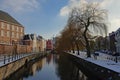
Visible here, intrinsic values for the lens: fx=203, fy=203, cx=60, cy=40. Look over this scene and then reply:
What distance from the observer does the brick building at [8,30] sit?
200 ft

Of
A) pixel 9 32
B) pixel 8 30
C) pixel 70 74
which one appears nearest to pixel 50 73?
pixel 70 74

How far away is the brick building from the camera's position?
200ft

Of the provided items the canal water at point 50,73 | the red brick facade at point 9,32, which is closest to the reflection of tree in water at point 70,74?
the canal water at point 50,73

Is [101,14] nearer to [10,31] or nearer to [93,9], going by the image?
[93,9]

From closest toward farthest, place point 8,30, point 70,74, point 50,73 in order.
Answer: point 70,74 → point 50,73 → point 8,30

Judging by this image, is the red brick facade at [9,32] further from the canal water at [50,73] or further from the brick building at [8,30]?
the canal water at [50,73]

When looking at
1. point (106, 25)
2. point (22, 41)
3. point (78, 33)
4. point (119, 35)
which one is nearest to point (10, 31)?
point (22, 41)

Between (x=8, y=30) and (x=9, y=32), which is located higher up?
(x=8, y=30)

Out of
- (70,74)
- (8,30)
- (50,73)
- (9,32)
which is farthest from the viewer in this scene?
(9,32)

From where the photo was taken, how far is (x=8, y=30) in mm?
65312

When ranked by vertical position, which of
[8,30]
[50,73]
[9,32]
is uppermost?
[8,30]

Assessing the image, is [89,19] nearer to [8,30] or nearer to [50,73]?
[50,73]

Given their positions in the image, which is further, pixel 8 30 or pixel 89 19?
pixel 8 30

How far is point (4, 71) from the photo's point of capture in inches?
812
